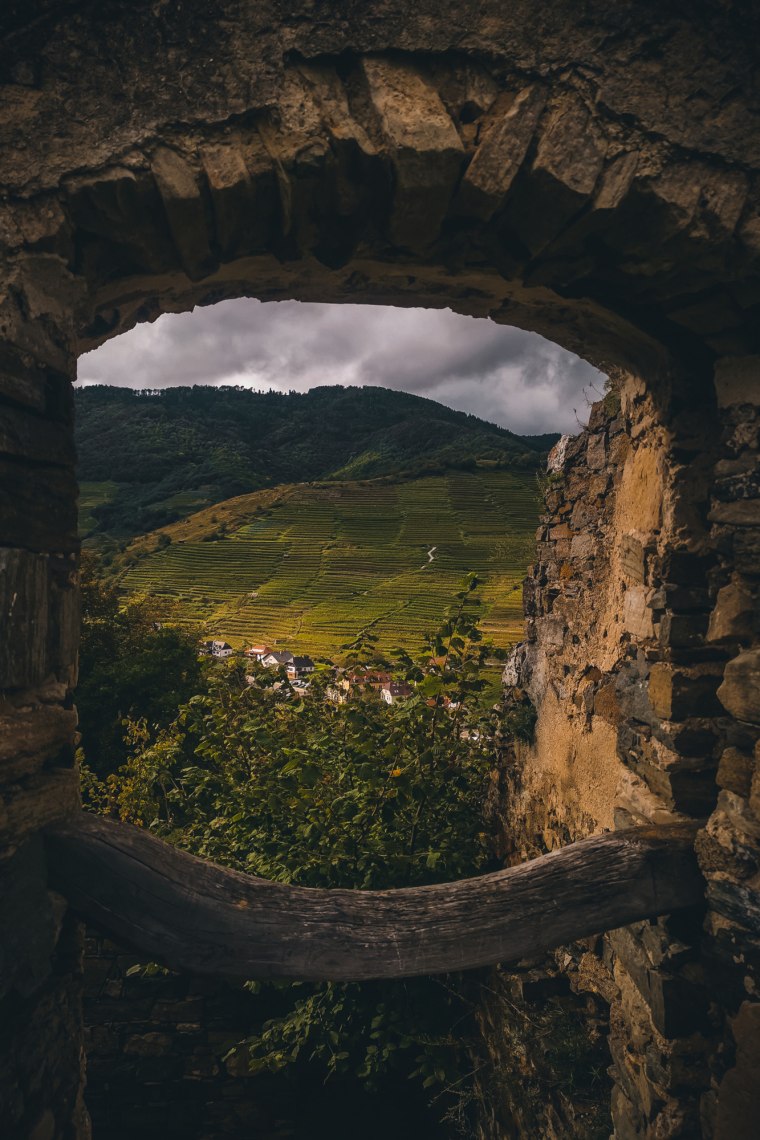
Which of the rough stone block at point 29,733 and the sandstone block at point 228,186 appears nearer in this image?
the rough stone block at point 29,733

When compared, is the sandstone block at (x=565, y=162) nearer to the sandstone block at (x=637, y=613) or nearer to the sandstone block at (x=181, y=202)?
the sandstone block at (x=181, y=202)

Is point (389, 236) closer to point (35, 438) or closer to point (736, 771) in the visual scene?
point (35, 438)

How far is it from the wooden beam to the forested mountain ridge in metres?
45.0

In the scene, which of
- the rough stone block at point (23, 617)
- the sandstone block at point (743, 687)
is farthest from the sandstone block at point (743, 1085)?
the rough stone block at point (23, 617)

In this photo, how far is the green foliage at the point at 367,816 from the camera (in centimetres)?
349

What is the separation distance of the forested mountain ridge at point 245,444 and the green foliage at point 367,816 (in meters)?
43.3

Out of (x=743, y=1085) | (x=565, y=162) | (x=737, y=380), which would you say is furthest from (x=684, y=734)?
(x=565, y=162)

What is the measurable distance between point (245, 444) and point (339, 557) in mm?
47703

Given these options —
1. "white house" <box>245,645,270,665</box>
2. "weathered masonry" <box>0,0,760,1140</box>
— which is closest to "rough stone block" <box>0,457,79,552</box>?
"weathered masonry" <box>0,0,760,1140</box>

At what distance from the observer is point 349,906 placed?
1978 mm

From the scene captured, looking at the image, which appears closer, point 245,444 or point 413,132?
point 413,132

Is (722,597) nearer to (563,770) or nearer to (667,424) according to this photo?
(667,424)

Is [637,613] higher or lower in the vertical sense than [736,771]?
higher

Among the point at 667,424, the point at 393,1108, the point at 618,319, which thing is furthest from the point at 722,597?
the point at 393,1108
